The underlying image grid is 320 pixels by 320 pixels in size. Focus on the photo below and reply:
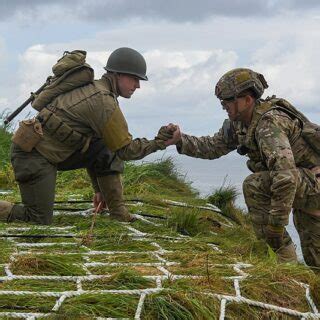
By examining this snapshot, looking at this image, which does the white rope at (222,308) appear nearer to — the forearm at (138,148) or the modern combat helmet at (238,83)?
the modern combat helmet at (238,83)

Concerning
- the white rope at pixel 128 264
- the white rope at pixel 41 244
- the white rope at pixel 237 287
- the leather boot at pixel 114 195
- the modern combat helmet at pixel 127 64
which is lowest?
the white rope at pixel 237 287

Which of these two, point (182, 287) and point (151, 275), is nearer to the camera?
point (182, 287)

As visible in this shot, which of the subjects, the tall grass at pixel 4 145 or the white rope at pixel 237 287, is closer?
the white rope at pixel 237 287

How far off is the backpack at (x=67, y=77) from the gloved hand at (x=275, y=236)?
2.25 m

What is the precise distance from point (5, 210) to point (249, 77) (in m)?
2.66

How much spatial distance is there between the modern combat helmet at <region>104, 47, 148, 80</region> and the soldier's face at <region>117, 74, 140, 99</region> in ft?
0.19

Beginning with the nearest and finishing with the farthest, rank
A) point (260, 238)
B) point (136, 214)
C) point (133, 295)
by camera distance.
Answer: point (133, 295), point (260, 238), point (136, 214)

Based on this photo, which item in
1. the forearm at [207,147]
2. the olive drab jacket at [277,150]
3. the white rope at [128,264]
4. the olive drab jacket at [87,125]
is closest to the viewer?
the white rope at [128,264]

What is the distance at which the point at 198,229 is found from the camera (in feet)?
23.9

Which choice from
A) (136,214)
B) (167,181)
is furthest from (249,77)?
(167,181)

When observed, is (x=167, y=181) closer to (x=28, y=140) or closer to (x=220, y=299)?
(x=28, y=140)

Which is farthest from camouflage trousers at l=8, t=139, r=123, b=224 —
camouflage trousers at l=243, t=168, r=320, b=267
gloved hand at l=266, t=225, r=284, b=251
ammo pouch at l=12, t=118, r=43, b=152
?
gloved hand at l=266, t=225, r=284, b=251

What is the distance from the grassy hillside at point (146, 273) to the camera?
431 centimetres

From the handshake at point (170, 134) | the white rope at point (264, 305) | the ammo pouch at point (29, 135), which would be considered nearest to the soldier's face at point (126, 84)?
the handshake at point (170, 134)
